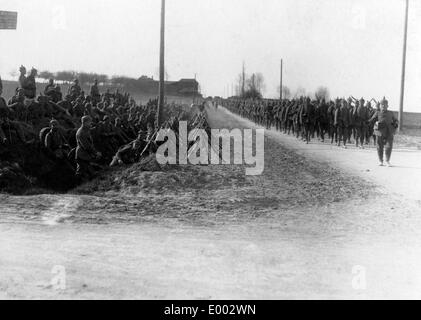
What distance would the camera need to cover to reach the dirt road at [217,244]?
4.36 metres

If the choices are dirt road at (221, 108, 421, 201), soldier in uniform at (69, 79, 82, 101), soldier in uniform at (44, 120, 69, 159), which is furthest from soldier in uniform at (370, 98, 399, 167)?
soldier in uniform at (69, 79, 82, 101)

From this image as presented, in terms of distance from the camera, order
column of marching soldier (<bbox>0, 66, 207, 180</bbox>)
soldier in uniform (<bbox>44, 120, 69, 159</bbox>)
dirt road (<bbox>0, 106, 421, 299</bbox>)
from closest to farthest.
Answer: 1. dirt road (<bbox>0, 106, 421, 299</bbox>)
2. column of marching soldier (<bbox>0, 66, 207, 180</bbox>)
3. soldier in uniform (<bbox>44, 120, 69, 159</bbox>)

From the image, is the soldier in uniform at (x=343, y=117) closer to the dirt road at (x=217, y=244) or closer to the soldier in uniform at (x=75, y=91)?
the dirt road at (x=217, y=244)

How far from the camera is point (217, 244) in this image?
568cm

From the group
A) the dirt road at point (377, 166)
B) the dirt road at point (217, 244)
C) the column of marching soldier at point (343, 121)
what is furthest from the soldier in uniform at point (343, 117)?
the dirt road at point (217, 244)

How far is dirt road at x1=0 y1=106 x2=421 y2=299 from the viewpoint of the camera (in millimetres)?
4359

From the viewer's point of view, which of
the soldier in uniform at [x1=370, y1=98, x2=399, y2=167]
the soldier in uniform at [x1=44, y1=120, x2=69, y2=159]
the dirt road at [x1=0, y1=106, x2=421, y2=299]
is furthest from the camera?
the soldier in uniform at [x1=44, y1=120, x2=69, y2=159]

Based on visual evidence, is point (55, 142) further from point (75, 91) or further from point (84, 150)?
point (75, 91)

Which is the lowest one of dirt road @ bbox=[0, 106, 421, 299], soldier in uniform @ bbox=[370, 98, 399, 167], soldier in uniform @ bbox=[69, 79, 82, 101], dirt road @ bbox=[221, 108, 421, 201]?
dirt road @ bbox=[0, 106, 421, 299]

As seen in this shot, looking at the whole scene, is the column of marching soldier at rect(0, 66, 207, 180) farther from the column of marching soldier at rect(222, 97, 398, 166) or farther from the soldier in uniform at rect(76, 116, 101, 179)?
the column of marching soldier at rect(222, 97, 398, 166)

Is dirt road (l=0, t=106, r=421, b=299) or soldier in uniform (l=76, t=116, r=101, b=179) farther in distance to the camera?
soldier in uniform (l=76, t=116, r=101, b=179)

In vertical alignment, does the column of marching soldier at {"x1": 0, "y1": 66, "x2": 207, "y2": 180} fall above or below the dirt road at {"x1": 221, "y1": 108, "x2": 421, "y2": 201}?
above
